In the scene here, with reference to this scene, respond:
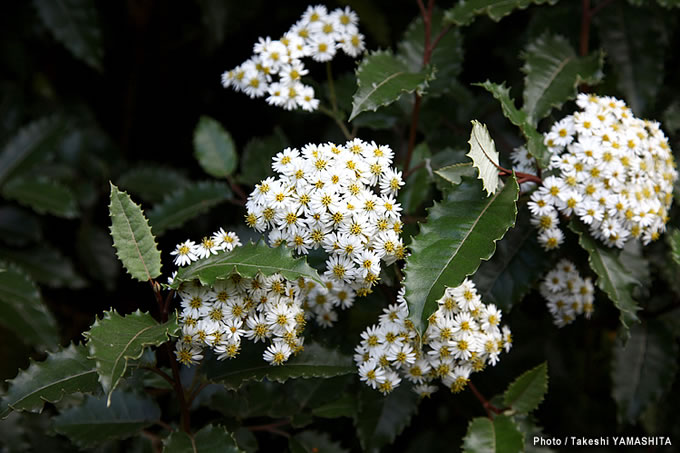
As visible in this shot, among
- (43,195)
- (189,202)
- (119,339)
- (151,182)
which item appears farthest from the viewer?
(151,182)

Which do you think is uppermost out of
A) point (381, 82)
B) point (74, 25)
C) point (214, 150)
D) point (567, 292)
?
point (74, 25)

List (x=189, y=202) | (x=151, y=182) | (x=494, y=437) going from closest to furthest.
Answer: (x=494, y=437), (x=189, y=202), (x=151, y=182)

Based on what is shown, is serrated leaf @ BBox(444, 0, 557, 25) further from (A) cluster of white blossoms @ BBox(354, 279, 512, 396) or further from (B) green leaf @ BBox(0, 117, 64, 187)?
(B) green leaf @ BBox(0, 117, 64, 187)

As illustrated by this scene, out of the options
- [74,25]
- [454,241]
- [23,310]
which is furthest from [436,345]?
[74,25]

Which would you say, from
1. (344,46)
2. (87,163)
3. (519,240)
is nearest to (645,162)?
(519,240)

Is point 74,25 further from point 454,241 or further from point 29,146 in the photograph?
point 454,241

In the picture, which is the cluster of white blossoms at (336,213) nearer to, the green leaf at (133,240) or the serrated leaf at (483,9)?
the green leaf at (133,240)
